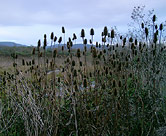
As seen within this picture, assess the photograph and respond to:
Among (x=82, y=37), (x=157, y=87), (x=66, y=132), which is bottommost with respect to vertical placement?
(x=66, y=132)

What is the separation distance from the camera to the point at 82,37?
290 centimetres

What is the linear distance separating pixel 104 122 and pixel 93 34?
3.93 feet

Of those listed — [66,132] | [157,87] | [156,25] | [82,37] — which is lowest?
[66,132]

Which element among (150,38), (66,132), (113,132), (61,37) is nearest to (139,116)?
(113,132)

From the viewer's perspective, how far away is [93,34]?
2900mm

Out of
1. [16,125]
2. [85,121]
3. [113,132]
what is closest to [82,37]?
[85,121]

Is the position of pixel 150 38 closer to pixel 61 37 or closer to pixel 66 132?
pixel 61 37

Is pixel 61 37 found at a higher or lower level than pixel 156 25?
lower

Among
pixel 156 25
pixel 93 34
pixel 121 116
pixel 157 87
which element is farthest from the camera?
pixel 156 25

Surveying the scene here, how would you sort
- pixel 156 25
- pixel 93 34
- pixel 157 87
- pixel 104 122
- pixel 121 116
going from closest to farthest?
pixel 104 122
pixel 121 116
pixel 93 34
pixel 157 87
pixel 156 25

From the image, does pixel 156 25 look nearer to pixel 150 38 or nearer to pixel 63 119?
pixel 150 38

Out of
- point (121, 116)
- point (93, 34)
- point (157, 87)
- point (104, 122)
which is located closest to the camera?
point (104, 122)

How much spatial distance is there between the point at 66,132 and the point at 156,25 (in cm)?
245

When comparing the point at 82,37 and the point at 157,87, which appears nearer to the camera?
the point at 82,37
